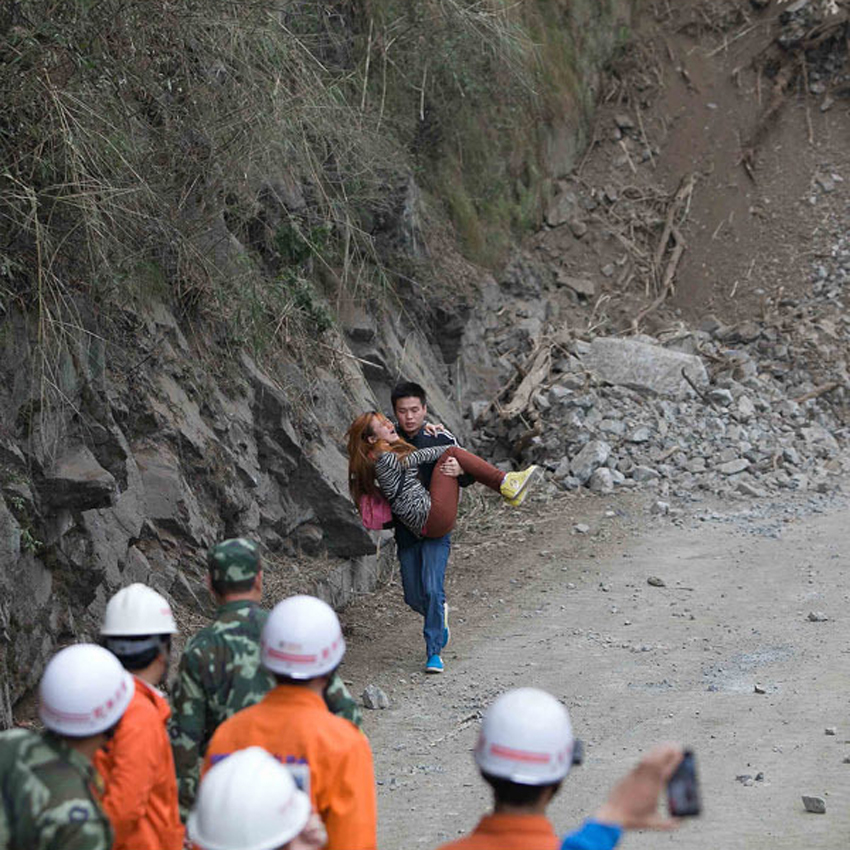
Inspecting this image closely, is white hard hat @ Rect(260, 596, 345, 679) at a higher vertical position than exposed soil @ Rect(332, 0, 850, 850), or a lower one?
higher

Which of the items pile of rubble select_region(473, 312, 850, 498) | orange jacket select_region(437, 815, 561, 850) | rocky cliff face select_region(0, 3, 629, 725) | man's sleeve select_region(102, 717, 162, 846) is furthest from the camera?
pile of rubble select_region(473, 312, 850, 498)

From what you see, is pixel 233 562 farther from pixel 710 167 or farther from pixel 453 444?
pixel 710 167

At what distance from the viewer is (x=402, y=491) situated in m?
7.29

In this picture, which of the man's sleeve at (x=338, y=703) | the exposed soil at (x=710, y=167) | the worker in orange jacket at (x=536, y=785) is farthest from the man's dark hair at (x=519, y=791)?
the exposed soil at (x=710, y=167)

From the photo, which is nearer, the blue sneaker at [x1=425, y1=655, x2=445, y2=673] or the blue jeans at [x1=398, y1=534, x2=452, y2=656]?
the blue jeans at [x1=398, y1=534, x2=452, y2=656]

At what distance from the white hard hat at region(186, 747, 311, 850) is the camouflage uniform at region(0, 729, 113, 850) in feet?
1.27

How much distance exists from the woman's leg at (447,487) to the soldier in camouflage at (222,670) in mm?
3473

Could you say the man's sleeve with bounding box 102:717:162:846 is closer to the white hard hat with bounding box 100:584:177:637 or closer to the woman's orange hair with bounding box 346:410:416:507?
the white hard hat with bounding box 100:584:177:637

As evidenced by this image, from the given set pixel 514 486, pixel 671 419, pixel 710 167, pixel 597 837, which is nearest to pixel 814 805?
pixel 514 486

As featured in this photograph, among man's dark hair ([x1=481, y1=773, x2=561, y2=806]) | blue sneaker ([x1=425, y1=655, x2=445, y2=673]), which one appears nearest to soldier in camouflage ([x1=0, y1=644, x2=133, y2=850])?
man's dark hair ([x1=481, y1=773, x2=561, y2=806])

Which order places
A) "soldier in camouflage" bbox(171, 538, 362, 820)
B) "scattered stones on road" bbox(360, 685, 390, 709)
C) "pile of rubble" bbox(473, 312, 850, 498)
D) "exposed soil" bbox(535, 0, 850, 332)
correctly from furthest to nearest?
"exposed soil" bbox(535, 0, 850, 332) → "pile of rubble" bbox(473, 312, 850, 498) → "scattered stones on road" bbox(360, 685, 390, 709) → "soldier in camouflage" bbox(171, 538, 362, 820)

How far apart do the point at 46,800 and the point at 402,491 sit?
15.2 ft

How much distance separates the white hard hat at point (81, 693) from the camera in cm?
286

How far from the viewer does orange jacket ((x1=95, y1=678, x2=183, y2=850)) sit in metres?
3.25
